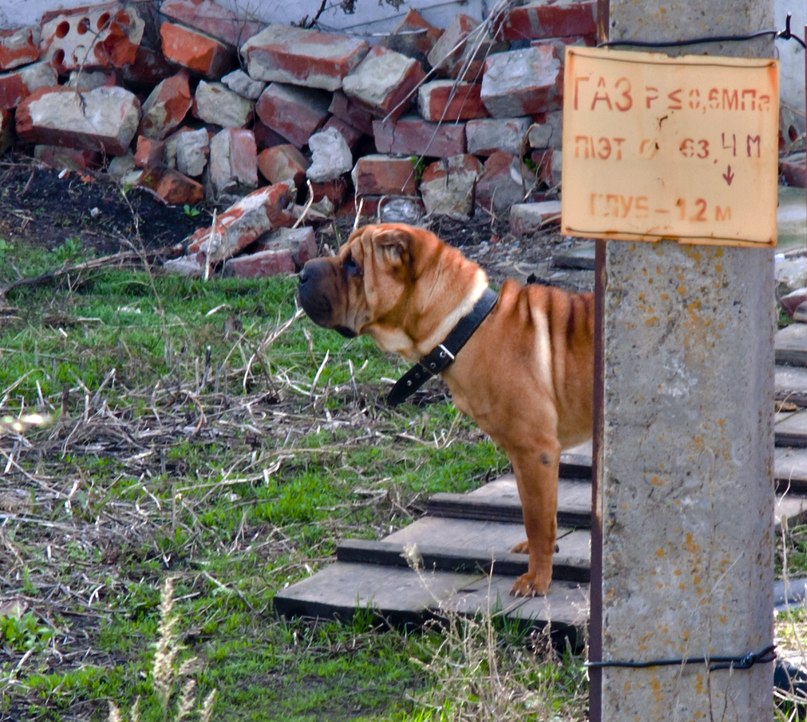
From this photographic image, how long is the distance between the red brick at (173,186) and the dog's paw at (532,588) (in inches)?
260

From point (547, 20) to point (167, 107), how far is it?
10.4ft

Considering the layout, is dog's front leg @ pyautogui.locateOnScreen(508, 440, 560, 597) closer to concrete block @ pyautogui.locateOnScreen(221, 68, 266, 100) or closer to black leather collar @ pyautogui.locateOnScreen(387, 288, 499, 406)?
black leather collar @ pyautogui.locateOnScreen(387, 288, 499, 406)

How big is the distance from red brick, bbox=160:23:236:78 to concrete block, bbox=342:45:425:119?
1.20 m

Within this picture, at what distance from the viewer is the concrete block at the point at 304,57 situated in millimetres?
10180

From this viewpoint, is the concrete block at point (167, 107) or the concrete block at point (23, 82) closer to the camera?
the concrete block at point (167, 107)

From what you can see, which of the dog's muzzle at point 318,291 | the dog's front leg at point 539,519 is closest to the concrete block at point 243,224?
the dog's muzzle at point 318,291

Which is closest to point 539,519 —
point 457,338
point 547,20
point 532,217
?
point 457,338

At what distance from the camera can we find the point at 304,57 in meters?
10.2

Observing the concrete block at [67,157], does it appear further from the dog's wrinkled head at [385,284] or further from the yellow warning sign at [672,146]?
the yellow warning sign at [672,146]

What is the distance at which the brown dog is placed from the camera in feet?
15.1

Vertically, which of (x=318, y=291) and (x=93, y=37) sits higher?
(x=93, y=37)

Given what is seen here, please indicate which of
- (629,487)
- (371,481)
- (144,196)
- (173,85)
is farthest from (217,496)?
(173,85)

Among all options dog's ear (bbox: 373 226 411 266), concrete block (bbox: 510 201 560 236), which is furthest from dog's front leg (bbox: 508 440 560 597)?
concrete block (bbox: 510 201 560 236)

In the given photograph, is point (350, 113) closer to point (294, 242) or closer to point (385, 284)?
point (294, 242)
